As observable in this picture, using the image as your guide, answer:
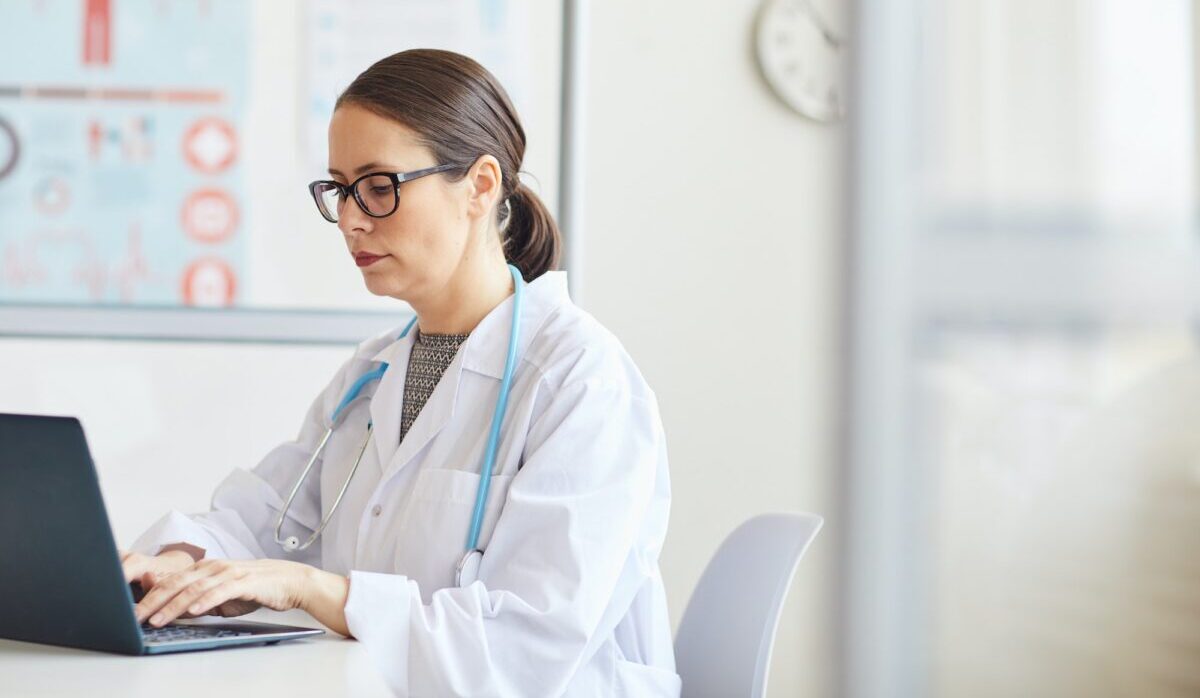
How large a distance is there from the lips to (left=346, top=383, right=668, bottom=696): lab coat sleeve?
295 millimetres

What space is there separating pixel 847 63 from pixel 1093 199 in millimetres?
195

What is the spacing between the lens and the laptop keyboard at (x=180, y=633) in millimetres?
1102

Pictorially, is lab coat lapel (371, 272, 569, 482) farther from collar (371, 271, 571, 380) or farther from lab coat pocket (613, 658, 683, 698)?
lab coat pocket (613, 658, 683, 698)

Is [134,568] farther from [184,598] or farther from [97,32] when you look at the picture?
[97,32]

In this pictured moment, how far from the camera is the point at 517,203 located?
171 centimetres

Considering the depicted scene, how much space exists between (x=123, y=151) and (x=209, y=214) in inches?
7.8

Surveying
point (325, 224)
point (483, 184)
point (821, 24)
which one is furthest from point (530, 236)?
point (821, 24)

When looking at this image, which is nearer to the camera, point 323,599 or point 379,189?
point 323,599

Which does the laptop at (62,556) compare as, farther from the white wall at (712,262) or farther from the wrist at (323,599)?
the white wall at (712,262)

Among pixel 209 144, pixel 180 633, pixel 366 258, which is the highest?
pixel 209 144

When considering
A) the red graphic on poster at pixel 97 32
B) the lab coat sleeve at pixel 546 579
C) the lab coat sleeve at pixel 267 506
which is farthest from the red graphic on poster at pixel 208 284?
the lab coat sleeve at pixel 546 579

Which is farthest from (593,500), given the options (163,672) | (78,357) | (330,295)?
(78,357)

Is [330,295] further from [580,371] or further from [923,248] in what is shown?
[923,248]

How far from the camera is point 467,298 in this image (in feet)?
5.19
